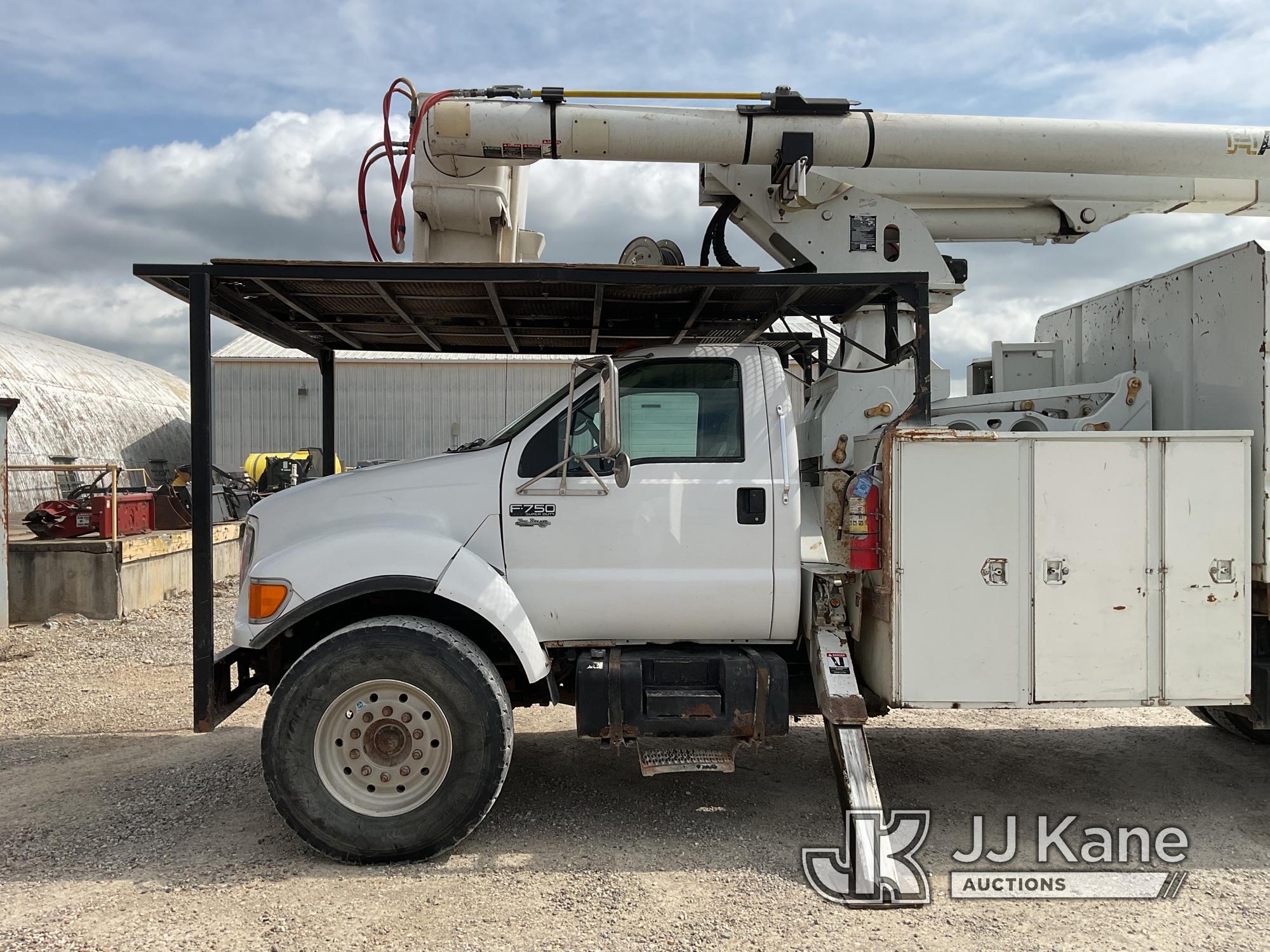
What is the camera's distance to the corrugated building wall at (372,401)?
2220 cm

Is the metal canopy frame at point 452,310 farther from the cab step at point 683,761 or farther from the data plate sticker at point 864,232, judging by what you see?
Result: the cab step at point 683,761

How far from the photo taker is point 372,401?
877 inches

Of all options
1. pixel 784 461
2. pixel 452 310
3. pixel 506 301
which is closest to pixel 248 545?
pixel 452 310

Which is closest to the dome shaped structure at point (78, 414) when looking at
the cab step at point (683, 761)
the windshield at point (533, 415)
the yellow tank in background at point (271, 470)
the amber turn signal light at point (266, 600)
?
the yellow tank in background at point (271, 470)

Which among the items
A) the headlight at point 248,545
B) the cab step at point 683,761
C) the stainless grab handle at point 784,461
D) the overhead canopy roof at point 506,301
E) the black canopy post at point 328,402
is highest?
the overhead canopy roof at point 506,301

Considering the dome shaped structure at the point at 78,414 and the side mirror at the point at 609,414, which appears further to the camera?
the dome shaped structure at the point at 78,414

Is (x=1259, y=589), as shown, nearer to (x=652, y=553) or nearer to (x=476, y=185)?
(x=652, y=553)

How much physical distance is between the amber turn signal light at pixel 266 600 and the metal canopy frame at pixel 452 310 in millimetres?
327

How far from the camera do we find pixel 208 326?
15.0ft

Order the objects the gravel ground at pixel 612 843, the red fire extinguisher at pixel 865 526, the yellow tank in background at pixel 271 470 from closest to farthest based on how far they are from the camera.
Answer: the gravel ground at pixel 612 843
the red fire extinguisher at pixel 865 526
the yellow tank in background at pixel 271 470

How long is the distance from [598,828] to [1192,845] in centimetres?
297

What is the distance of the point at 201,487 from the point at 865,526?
334cm

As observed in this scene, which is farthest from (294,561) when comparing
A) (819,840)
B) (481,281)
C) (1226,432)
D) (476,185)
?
(1226,432)

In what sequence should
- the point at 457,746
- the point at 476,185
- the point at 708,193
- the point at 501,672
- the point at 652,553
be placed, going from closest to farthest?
the point at 457,746, the point at 652,553, the point at 501,672, the point at 476,185, the point at 708,193
